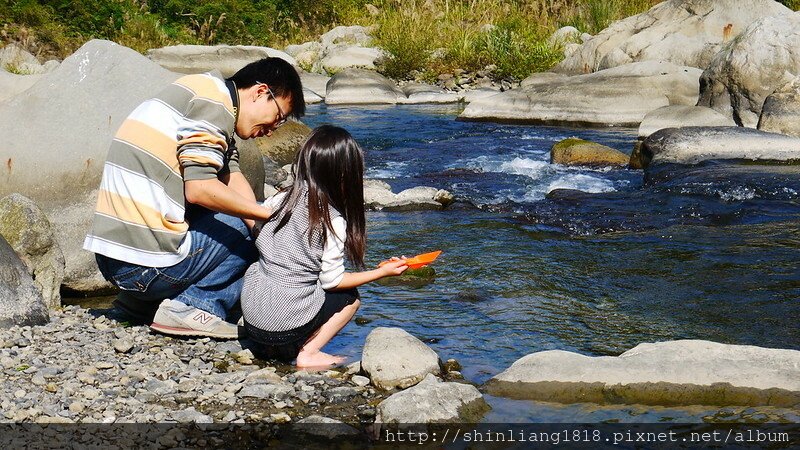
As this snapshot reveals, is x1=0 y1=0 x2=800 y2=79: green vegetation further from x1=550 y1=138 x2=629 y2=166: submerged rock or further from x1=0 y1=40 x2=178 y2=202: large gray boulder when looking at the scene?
x1=0 y1=40 x2=178 y2=202: large gray boulder

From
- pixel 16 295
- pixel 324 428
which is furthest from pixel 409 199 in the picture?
pixel 324 428

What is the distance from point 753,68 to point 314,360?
36.9ft

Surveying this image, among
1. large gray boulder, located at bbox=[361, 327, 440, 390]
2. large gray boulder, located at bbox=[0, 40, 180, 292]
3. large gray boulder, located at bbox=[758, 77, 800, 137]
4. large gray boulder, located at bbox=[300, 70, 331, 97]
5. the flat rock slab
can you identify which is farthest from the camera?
large gray boulder, located at bbox=[300, 70, 331, 97]

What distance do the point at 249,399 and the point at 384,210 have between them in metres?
5.07

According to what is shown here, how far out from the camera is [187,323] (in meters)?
4.89

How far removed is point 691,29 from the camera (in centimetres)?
1861

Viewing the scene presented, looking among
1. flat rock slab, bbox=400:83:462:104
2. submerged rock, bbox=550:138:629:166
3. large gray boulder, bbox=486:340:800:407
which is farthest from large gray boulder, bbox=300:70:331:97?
large gray boulder, bbox=486:340:800:407

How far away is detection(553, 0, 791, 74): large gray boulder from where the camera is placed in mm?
18125

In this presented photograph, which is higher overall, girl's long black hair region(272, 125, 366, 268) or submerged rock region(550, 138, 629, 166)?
girl's long black hair region(272, 125, 366, 268)

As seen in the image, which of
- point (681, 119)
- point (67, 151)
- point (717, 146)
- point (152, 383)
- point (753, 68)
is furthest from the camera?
point (753, 68)

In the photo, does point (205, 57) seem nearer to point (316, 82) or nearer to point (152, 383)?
point (316, 82)

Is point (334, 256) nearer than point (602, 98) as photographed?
Yes

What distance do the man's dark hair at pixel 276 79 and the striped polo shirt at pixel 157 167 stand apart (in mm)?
100

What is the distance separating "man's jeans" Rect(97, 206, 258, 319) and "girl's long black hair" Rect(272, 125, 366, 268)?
20.7 inches
